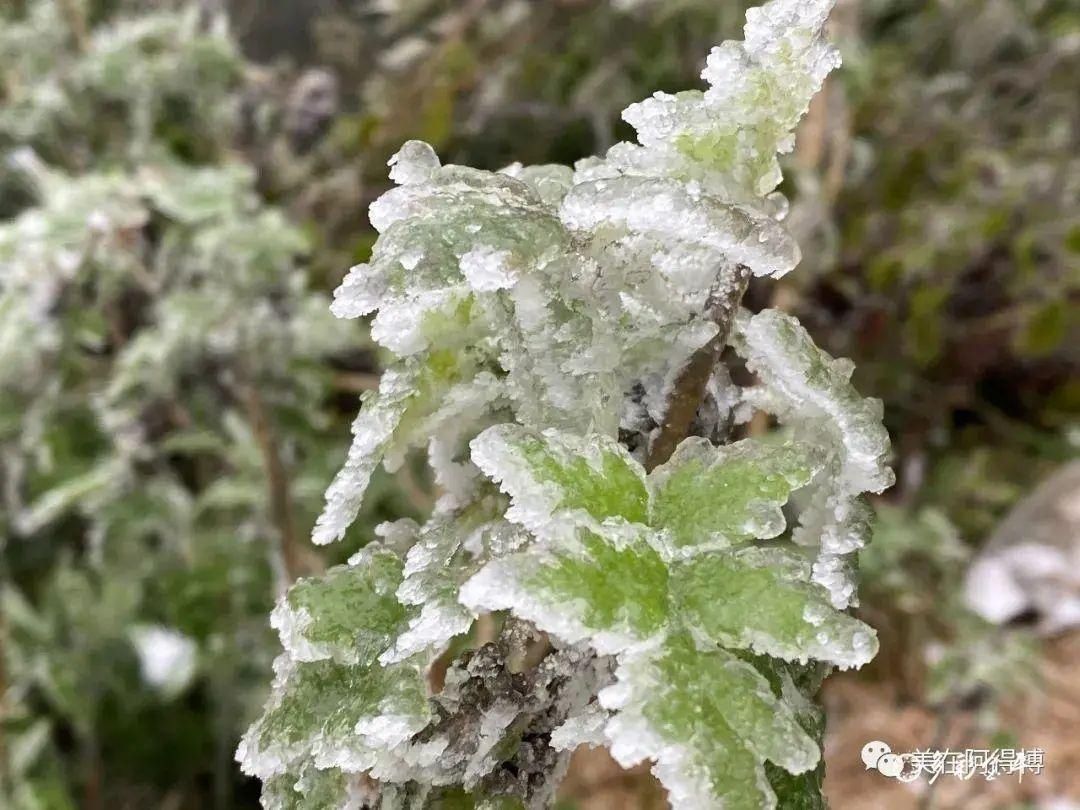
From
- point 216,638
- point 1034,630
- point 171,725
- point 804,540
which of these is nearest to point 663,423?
point 804,540

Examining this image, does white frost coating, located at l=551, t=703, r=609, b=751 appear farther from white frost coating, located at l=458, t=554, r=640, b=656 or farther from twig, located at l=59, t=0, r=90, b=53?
Result: twig, located at l=59, t=0, r=90, b=53

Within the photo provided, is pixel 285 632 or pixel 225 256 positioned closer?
pixel 285 632

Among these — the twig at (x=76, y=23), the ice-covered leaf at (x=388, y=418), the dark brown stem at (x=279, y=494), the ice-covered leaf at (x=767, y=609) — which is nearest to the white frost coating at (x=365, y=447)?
the ice-covered leaf at (x=388, y=418)

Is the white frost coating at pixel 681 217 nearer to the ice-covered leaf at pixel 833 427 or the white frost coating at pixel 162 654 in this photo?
the ice-covered leaf at pixel 833 427

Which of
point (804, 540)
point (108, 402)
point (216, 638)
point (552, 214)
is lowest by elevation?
point (216, 638)

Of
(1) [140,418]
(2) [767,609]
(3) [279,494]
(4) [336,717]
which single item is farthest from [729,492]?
(1) [140,418]

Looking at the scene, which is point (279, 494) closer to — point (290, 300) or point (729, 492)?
point (290, 300)

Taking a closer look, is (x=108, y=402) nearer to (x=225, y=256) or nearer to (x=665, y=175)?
(x=225, y=256)
